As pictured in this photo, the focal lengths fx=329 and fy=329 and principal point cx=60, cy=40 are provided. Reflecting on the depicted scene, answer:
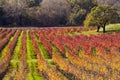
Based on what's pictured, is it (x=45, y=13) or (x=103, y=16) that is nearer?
(x=103, y=16)

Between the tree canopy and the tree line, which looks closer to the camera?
the tree canopy

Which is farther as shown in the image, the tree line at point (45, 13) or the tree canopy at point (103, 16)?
the tree line at point (45, 13)

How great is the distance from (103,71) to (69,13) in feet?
300

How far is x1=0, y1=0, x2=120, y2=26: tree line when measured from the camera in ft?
346

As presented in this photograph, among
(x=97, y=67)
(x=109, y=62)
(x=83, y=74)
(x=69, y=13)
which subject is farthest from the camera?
→ (x=69, y=13)

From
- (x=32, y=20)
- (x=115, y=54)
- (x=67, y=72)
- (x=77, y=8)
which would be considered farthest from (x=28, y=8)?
(x=67, y=72)

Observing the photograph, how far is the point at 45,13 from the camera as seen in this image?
359ft

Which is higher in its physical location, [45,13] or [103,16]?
[45,13]

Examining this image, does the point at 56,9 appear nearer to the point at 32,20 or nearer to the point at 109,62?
the point at 32,20

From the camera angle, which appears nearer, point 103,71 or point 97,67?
point 103,71

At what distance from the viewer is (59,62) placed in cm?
2769

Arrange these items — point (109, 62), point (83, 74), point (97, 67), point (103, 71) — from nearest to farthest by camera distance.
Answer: point (83, 74) < point (103, 71) < point (97, 67) < point (109, 62)

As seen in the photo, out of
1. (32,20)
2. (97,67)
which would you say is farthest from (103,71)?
(32,20)

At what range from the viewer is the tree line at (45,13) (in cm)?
10541
